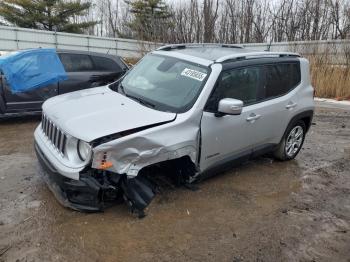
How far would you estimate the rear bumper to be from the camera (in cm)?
351

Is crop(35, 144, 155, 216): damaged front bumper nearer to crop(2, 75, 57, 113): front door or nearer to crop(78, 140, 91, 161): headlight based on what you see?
crop(78, 140, 91, 161): headlight

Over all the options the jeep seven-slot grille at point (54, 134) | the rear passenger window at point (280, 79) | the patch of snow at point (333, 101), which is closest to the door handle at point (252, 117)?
the rear passenger window at point (280, 79)

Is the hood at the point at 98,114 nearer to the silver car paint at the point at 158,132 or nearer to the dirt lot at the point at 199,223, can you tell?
the silver car paint at the point at 158,132

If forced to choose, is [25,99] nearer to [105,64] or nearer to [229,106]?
[105,64]

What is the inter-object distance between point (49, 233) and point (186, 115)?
187 cm

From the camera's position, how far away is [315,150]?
6.78 metres

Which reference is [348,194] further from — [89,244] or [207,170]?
[89,244]

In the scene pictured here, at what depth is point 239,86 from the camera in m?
4.71

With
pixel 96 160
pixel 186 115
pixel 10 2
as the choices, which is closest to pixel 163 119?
pixel 186 115

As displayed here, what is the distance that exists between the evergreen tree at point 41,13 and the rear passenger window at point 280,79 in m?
31.2

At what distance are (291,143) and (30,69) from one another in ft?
17.2

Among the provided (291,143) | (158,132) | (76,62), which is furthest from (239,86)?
(76,62)

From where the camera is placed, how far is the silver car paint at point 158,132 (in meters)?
3.54

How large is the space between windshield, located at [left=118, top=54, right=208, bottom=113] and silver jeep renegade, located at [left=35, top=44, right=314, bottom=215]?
1 centimetres
